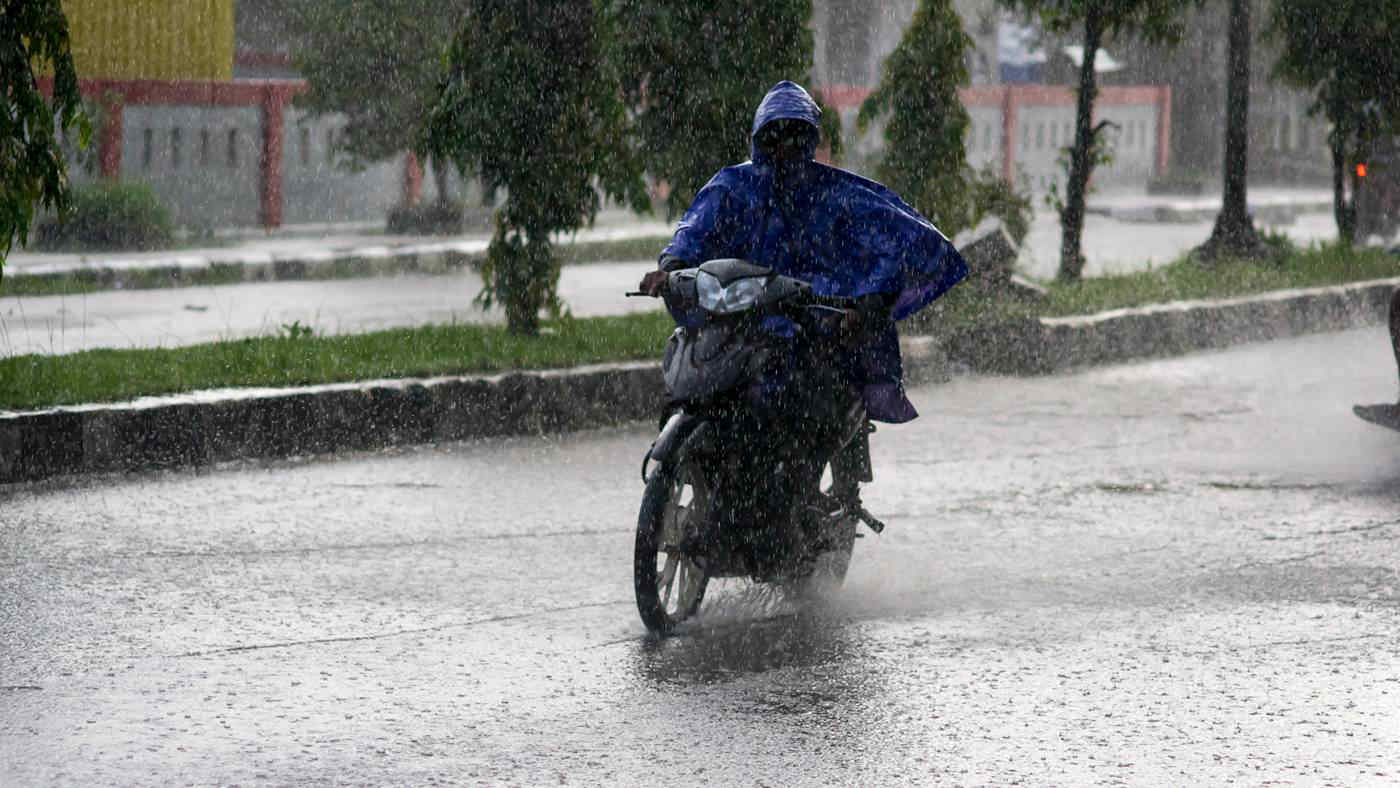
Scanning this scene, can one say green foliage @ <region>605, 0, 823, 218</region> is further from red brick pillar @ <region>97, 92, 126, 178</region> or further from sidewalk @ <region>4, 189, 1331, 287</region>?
red brick pillar @ <region>97, 92, 126, 178</region>

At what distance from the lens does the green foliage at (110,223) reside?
20.6m

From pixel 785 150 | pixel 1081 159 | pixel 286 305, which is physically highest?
pixel 785 150

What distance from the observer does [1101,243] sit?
25031mm

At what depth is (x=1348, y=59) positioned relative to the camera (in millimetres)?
17609

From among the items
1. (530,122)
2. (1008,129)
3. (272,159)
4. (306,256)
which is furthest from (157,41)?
(1008,129)

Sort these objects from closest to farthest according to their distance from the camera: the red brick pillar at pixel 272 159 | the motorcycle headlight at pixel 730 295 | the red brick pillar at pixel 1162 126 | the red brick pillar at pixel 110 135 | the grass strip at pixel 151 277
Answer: the motorcycle headlight at pixel 730 295 < the grass strip at pixel 151 277 < the red brick pillar at pixel 110 135 < the red brick pillar at pixel 272 159 < the red brick pillar at pixel 1162 126

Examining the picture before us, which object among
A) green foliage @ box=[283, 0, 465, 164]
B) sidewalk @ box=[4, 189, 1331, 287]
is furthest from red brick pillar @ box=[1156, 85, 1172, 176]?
green foliage @ box=[283, 0, 465, 164]

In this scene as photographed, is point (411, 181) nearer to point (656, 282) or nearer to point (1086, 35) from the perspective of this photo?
point (1086, 35)

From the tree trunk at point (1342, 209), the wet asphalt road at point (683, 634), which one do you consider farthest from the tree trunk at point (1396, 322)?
the tree trunk at point (1342, 209)

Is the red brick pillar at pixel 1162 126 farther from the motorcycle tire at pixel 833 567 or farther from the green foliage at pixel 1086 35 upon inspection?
the motorcycle tire at pixel 833 567

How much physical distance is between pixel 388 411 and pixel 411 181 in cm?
1698

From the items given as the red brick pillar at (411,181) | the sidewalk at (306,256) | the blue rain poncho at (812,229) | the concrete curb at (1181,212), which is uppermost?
the blue rain poncho at (812,229)

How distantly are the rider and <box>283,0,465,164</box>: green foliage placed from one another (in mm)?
16584

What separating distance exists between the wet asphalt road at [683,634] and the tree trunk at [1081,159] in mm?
6366
